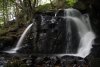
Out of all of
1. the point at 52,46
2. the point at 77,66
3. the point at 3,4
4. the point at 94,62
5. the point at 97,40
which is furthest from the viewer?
the point at 3,4

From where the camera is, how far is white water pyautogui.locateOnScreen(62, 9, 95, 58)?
1803 cm

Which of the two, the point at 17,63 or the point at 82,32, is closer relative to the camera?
the point at 17,63

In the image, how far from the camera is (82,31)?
20125 millimetres

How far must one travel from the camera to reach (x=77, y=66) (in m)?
12.4

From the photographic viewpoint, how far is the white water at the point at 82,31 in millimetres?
18031

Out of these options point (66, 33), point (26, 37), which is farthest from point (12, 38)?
point (66, 33)

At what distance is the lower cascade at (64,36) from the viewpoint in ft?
62.2

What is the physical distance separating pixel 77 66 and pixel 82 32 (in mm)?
7934

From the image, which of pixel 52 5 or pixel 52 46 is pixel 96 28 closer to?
pixel 52 46

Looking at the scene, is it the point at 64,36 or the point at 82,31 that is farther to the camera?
the point at 82,31

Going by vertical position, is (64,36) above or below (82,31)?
below

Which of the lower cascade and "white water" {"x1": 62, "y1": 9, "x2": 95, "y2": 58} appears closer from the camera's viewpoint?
"white water" {"x1": 62, "y1": 9, "x2": 95, "y2": 58}

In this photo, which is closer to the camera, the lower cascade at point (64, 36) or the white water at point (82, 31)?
the white water at point (82, 31)

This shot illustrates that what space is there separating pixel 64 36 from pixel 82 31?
1639mm
